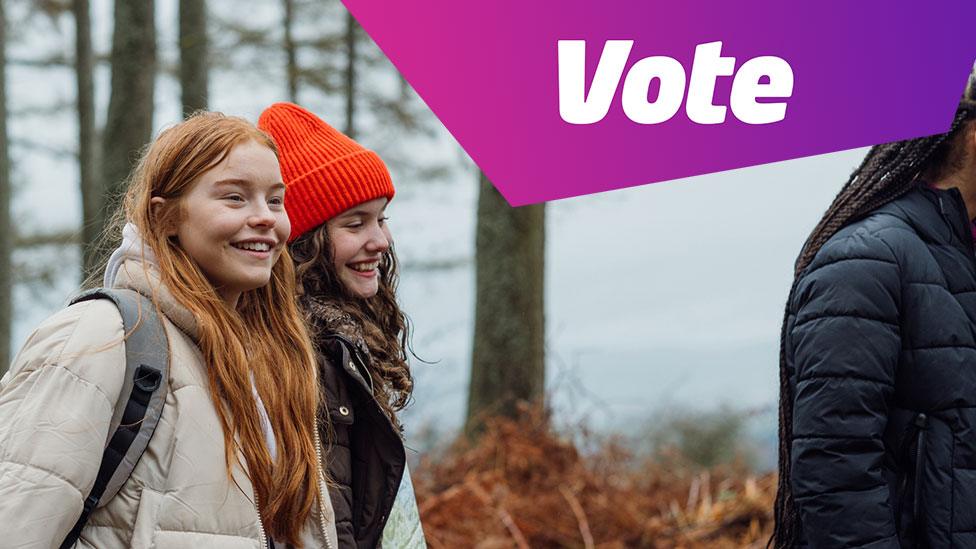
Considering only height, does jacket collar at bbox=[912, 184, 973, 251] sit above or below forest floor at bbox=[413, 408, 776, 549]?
above

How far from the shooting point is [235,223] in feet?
8.57

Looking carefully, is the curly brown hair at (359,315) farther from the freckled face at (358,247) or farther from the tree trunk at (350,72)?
the tree trunk at (350,72)

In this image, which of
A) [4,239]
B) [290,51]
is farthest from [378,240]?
[290,51]

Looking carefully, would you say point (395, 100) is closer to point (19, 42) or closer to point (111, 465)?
point (19, 42)

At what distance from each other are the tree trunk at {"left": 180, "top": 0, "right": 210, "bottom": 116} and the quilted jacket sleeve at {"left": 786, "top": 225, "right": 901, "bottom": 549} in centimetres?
768

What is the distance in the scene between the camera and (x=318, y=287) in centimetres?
329

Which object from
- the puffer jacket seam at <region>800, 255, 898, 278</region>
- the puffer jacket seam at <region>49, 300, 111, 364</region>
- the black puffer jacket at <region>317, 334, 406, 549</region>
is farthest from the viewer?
the puffer jacket seam at <region>800, 255, 898, 278</region>

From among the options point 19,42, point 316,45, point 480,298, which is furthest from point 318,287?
point 316,45

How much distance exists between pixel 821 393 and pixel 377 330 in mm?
1324

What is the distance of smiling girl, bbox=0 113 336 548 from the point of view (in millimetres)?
2201

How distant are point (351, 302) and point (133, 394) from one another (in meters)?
1.07

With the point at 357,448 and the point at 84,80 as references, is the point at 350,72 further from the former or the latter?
the point at 357,448

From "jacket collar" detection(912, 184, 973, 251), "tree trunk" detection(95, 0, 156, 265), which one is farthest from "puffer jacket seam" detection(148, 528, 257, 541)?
"tree trunk" detection(95, 0, 156, 265)

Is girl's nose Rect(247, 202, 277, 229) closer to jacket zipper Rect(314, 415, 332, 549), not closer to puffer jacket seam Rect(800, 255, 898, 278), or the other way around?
jacket zipper Rect(314, 415, 332, 549)
